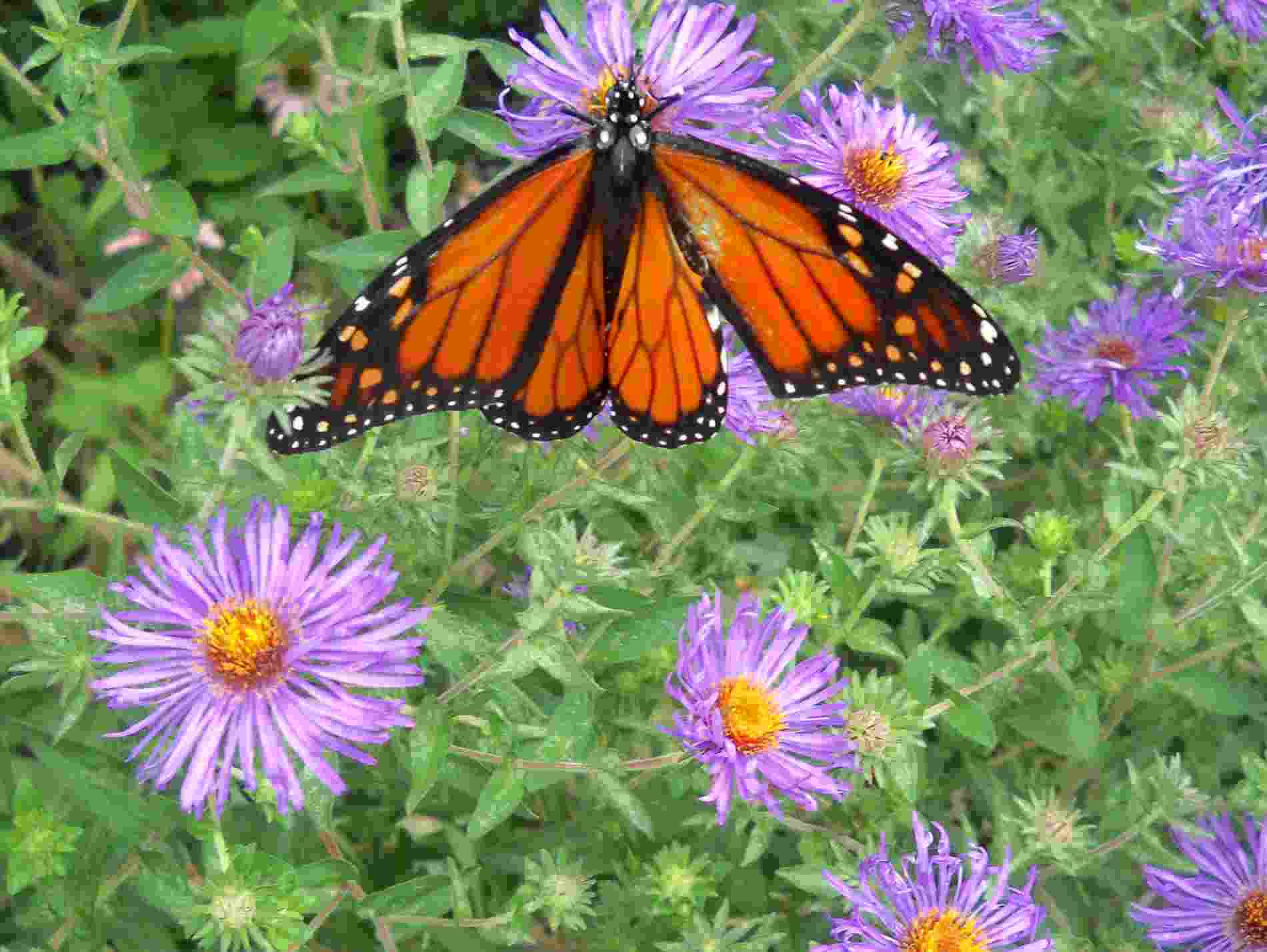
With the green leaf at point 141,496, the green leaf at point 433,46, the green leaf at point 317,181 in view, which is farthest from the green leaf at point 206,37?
the green leaf at point 141,496

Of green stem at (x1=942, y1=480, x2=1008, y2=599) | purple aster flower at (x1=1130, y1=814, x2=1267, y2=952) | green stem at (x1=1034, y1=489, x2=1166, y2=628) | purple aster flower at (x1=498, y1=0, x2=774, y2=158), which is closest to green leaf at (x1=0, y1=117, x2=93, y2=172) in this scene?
purple aster flower at (x1=498, y1=0, x2=774, y2=158)

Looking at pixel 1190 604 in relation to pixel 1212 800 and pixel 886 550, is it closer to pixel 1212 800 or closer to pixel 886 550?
pixel 1212 800

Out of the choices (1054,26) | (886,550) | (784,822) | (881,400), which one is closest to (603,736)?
(784,822)

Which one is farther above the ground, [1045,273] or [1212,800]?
[1045,273]

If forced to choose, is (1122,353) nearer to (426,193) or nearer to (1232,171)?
(1232,171)

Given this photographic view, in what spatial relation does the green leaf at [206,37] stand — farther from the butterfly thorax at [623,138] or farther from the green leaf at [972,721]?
the green leaf at [972,721]
